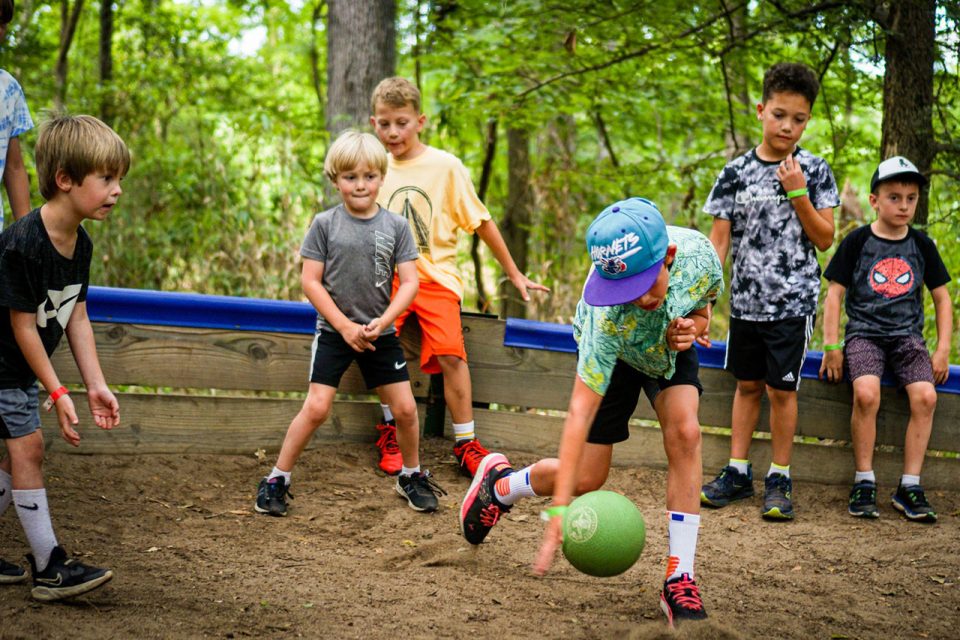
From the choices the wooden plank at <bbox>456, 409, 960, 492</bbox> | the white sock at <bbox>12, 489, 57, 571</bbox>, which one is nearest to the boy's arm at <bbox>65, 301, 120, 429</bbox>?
the white sock at <bbox>12, 489, 57, 571</bbox>

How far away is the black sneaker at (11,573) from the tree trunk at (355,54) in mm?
4403

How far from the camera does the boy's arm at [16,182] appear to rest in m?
3.89

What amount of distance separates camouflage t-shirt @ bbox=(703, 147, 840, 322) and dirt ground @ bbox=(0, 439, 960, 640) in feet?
3.86

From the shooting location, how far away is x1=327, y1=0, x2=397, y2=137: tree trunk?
284 inches

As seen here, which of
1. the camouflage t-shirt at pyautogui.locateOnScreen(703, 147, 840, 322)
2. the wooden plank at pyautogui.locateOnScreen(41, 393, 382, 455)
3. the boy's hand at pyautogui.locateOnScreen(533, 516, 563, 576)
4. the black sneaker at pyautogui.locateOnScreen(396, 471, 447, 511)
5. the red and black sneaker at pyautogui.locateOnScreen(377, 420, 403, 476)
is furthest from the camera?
the red and black sneaker at pyautogui.locateOnScreen(377, 420, 403, 476)

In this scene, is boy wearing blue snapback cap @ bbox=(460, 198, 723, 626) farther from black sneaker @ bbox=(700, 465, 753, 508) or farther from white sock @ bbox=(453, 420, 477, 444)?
black sneaker @ bbox=(700, 465, 753, 508)

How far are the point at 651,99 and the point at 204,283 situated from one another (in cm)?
447

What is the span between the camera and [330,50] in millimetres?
7336

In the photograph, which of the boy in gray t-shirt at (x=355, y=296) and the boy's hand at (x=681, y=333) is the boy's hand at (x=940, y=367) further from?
the boy in gray t-shirt at (x=355, y=296)

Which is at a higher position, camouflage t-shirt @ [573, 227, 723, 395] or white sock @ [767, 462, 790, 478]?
camouflage t-shirt @ [573, 227, 723, 395]

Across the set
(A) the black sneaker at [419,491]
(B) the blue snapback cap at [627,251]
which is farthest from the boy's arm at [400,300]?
(B) the blue snapback cap at [627,251]

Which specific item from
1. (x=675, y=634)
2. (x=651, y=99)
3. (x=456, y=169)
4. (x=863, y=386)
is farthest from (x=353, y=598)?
(x=651, y=99)

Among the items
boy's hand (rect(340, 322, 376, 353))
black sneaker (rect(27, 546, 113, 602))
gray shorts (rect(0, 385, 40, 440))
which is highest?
boy's hand (rect(340, 322, 376, 353))

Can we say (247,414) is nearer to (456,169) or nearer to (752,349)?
(456,169)
